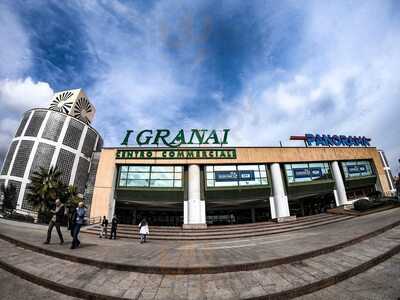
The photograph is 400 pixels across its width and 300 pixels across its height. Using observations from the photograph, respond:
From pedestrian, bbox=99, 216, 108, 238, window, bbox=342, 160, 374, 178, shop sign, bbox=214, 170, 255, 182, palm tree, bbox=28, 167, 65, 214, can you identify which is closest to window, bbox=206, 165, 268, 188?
shop sign, bbox=214, 170, 255, 182

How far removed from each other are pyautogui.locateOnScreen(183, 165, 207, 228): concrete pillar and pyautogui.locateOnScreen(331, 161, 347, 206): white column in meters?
19.0

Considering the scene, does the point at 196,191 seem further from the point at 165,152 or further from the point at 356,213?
the point at 356,213

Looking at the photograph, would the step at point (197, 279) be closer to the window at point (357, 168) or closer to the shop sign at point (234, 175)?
the shop sign at point (234, 175)

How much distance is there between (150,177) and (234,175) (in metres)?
10.00

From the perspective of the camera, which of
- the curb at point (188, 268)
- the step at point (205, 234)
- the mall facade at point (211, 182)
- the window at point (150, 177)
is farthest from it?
the window at point (150, 177)

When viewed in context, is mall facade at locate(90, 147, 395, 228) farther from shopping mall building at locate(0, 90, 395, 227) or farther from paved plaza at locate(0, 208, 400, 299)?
paved plaza at locate(0, 208, 400, 299)

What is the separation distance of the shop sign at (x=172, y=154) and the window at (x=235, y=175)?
1468 millimetres

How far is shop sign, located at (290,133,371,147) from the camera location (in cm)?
2661

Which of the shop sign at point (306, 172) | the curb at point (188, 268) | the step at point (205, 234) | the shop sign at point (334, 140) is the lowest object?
the step at point (205, 234)

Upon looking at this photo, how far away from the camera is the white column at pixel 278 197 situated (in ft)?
70.8

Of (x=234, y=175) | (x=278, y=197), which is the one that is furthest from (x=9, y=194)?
(x=278, y=197)

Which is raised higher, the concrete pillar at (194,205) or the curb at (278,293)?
the concrete pillar at (194,205)

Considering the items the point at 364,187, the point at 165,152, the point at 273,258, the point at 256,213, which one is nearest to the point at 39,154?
the point at 165,152

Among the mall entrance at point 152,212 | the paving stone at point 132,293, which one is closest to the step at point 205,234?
the mall entrance at point 152,212
